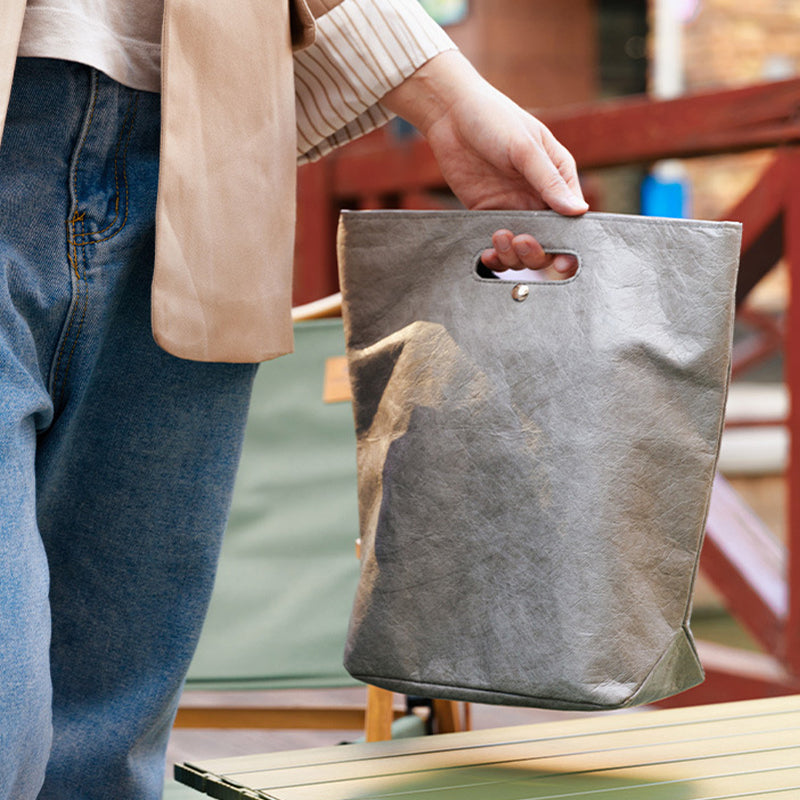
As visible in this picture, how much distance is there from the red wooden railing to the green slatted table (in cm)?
135

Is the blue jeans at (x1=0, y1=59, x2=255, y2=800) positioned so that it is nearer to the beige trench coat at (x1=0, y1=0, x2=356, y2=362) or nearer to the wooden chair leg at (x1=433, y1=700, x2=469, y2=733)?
the beige trench coat at (x1=0, y1=0, x2=356, y2=362)

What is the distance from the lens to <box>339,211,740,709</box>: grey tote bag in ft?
3.06

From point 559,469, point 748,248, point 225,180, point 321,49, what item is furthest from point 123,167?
point 748,248

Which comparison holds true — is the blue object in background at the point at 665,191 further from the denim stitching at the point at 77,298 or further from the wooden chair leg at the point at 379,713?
the denim stitching at the point at 77,298

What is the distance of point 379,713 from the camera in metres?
1.46

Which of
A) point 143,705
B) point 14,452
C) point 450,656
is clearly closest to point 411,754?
point 450,656

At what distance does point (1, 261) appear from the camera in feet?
2.93

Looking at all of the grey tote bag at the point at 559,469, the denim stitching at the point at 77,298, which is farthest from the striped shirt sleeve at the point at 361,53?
the denim stitching at the point at 77,298

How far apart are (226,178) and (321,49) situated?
202 millimetres

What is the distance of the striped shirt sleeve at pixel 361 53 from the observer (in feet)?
3.56

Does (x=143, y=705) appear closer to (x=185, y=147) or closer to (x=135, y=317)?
(x=135, y=317)

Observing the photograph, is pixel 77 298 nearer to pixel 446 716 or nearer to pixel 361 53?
pixel 361 53

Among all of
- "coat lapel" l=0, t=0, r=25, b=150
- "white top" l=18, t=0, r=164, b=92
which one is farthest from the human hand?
"coat lapel" l=0, t=0, r=25, b=150

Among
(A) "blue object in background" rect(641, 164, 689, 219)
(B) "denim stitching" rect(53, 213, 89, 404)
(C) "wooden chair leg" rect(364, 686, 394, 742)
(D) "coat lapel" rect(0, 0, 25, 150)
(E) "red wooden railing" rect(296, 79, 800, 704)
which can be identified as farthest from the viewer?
(A) "blue object in background" rect(641, 164, 689, 219)
